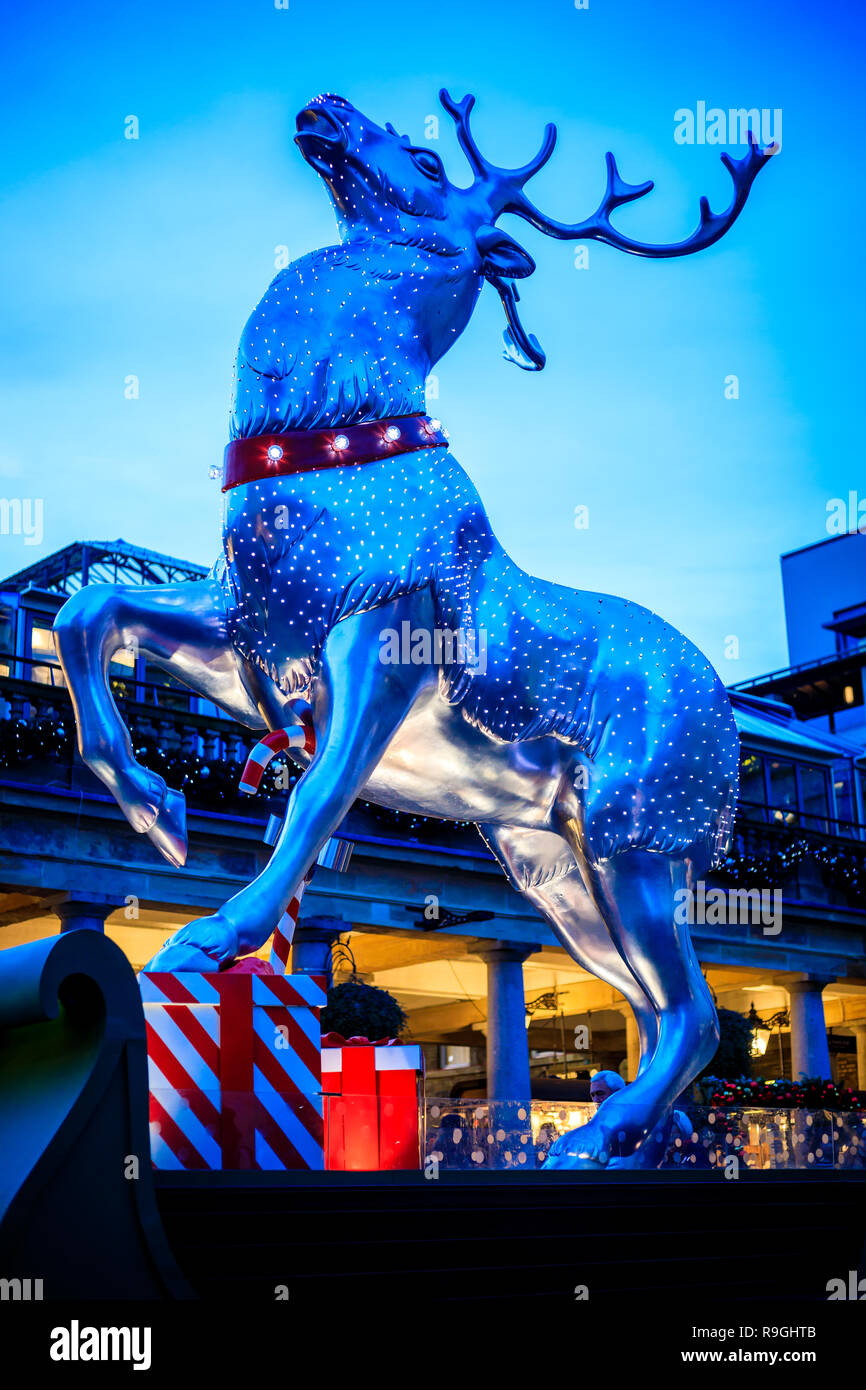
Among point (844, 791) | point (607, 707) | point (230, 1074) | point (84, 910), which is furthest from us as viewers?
point (844, 791)

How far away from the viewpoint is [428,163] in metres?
4.34

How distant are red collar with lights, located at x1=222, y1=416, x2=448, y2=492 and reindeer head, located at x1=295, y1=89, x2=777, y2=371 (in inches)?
15.8

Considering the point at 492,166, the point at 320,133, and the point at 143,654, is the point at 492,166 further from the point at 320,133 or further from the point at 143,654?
the point at 143,654

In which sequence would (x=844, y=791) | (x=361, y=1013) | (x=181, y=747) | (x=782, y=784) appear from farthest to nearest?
(x=844, y=791) < (x=782, y=784) < (x=181, y=747) < (x=361, y=1013)

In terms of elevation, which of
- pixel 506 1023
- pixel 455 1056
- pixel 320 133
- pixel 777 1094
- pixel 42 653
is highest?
pixel 42 653

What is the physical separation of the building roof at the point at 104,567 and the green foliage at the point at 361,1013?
14.4 meters

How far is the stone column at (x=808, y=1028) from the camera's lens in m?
22.3

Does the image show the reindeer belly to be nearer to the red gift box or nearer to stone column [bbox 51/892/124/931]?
the red gift box

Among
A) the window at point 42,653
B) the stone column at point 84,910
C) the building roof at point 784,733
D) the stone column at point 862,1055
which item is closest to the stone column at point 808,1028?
the stone column at point 862,1055

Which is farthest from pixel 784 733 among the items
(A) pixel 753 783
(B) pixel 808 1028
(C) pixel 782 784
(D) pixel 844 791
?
(B) pixel 808 1028
